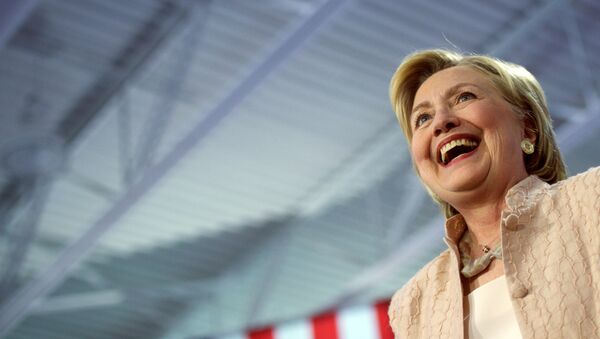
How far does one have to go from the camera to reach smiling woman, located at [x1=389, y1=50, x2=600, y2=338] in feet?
4.83

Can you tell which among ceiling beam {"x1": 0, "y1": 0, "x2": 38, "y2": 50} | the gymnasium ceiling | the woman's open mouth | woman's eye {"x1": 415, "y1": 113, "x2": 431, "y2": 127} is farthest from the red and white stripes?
the woman's open mouth

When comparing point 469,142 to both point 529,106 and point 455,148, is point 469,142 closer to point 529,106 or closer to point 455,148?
point 455,148

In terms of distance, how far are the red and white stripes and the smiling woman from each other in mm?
6372

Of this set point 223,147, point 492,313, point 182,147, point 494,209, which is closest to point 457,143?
point 494,209

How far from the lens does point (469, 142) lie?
67.2 inches

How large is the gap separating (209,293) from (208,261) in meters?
0.57

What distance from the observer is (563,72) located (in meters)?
8.97

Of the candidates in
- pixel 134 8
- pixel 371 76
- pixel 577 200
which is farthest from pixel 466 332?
pixel 371 76

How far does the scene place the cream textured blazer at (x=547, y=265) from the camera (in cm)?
144

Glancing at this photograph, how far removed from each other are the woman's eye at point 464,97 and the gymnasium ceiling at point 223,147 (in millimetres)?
4540

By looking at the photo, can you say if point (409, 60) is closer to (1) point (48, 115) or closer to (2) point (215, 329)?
(1) point (48, 115)

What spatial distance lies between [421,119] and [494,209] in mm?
213

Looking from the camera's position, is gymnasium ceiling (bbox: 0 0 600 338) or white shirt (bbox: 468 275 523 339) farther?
gymnasium ceiling (bbox: 0 0 600 338)

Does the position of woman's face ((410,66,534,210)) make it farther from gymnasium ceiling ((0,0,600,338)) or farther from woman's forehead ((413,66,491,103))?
gymnasium ceiling ((0,0,600,338))
